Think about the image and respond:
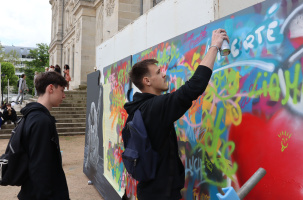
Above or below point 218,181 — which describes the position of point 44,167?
above

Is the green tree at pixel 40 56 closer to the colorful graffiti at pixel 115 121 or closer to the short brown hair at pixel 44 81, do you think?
the colorful graffiti at pixel 115 121

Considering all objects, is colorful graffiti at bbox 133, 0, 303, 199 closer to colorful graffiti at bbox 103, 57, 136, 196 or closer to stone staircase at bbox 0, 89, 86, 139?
colorful graffiti at bbox 103, 57, 136, 196

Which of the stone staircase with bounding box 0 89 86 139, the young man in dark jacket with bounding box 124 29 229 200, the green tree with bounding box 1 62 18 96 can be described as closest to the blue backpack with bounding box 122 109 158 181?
the young man in dark jacket with bounding box 124 29 229 200

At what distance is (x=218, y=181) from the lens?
2.05 metres

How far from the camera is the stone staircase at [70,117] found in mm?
12859

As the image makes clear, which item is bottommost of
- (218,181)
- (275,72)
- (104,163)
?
(104,163)

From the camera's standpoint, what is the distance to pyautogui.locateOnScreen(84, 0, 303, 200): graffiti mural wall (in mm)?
1521

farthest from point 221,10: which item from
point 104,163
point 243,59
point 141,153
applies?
point 104,163

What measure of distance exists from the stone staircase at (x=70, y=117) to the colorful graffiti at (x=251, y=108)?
11.4 m

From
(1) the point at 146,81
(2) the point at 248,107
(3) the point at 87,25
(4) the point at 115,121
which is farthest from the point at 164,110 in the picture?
(3) the point at 87,25

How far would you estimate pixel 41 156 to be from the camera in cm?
192

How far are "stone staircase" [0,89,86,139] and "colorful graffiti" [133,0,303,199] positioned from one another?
11.4 m

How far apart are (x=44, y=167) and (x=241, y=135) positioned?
1395 millimetres

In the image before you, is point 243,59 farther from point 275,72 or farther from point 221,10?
point 221,10
